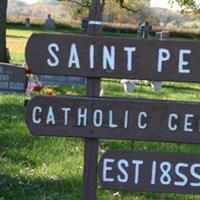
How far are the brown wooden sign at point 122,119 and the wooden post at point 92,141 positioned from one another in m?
0.09

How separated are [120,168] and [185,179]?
A: 422 millimetres

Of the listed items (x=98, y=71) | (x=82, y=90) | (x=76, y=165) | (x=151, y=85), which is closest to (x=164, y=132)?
(x=98, y=71)

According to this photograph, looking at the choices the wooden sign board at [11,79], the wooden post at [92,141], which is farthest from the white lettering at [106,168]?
the wooden sign board at [11,79]

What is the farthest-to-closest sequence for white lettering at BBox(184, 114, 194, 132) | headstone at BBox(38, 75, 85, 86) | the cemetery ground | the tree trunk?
the tree trunk, headstone at BBox(38, 75, 85, 86), the cemetery ground, white lettering at BBox(184, 114, 194, 132)

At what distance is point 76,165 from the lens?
22.0 ft

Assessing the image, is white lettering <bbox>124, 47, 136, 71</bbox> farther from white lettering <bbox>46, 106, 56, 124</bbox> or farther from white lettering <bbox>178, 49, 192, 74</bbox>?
white lettering <bbox>46, 106, 56, 124</bbox>

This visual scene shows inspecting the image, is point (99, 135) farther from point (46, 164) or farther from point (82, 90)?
point (82, 90)

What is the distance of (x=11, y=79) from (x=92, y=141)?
8975 mm

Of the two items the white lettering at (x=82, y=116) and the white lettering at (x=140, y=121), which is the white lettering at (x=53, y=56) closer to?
the white lettering at (x=82, y=116)

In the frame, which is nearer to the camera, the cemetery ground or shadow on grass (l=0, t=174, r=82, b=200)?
shadow on grass (l=0, t=174, r=82, b=200)

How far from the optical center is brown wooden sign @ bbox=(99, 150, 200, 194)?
4043mm

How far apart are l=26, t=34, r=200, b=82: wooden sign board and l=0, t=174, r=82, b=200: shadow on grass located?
1823 millimetres

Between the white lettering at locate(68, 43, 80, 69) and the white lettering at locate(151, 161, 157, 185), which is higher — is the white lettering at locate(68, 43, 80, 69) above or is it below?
above

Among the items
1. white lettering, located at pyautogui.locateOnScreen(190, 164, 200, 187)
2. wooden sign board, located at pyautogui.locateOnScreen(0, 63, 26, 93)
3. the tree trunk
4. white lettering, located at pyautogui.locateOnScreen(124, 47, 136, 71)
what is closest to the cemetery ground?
→ white lettering, located at pyautogui.locateOnScreen(190, 164, 200, 187)
